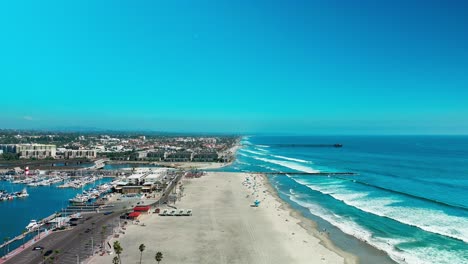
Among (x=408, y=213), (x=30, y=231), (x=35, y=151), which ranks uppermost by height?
(x=35, y=151)

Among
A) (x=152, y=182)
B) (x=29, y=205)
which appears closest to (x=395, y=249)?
(x=152, y=182)

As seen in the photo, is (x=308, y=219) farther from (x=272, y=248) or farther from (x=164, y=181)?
(x=164, y=181)

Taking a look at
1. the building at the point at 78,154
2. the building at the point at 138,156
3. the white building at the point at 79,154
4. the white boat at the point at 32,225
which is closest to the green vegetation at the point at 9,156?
the building at the point at 78,154

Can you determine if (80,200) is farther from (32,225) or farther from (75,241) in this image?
(75,241)

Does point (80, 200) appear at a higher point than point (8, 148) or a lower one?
lower

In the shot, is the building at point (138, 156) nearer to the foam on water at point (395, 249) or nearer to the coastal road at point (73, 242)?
the coastal road at point (73, 242)

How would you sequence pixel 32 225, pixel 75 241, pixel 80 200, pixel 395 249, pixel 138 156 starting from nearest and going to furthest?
pixel 395 249
pixel 75 241
pixel 32 225
pixel 80 200
pixel 138 156

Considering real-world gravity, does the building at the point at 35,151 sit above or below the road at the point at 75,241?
above

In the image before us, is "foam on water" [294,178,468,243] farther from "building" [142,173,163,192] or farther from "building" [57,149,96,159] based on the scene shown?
"building" [57,149,96,159]
